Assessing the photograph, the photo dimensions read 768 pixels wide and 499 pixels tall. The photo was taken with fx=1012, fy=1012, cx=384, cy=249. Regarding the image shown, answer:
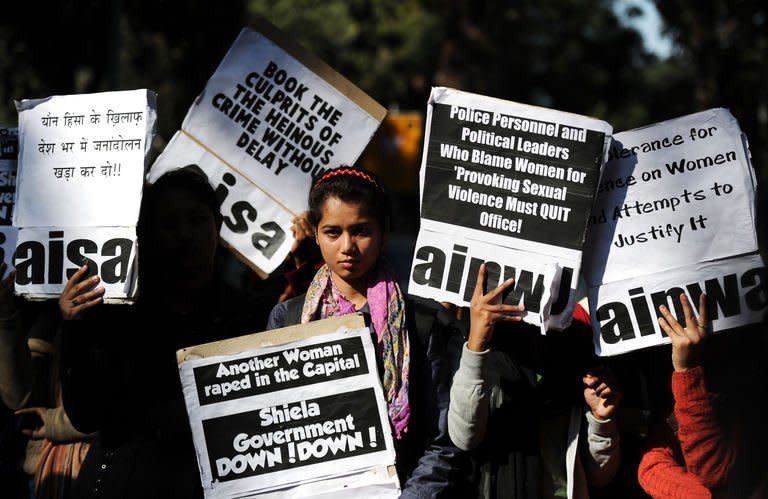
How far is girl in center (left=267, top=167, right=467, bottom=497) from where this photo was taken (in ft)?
10.9

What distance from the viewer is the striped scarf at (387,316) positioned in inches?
131

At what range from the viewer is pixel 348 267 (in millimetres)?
3484

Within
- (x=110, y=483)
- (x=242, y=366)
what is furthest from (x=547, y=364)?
(x=110, y=483)

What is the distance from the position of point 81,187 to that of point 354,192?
1.05 m

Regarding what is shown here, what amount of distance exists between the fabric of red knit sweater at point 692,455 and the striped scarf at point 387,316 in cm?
87

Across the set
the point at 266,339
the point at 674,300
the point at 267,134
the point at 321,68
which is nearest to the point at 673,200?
the point at 674,300

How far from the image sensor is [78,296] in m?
3.58

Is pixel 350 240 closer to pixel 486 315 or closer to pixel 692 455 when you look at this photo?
pixel 486 315

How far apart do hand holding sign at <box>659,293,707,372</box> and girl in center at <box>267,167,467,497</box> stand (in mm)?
712

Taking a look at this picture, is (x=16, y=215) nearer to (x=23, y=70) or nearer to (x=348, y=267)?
(x=348, y=267)

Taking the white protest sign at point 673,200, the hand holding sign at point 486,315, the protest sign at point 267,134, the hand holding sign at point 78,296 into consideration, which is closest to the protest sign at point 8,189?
the hand holding sign at point 78,296

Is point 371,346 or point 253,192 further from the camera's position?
point 253,192

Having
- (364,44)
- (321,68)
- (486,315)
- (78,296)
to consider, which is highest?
(364,44)

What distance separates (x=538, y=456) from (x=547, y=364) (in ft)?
1.02
